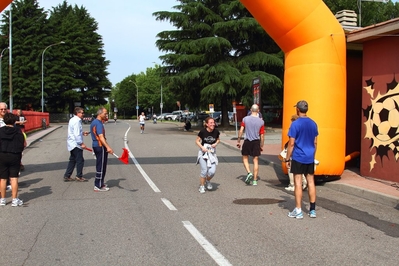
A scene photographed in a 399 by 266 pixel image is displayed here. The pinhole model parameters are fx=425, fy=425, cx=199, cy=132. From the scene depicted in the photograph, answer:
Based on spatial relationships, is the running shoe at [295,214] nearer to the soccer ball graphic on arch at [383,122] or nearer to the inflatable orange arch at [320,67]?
the inflatable orange arch at [320,67]

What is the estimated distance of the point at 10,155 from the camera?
771 centimetres

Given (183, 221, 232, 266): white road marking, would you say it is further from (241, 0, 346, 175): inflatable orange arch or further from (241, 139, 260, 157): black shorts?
(241, 0, 346, 175): inflatable orange arch

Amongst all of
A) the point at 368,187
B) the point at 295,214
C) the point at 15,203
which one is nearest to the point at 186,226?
the point at 295,214

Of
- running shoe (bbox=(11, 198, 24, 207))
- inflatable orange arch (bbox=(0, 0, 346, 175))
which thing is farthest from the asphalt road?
inflatable orange arch (bbox=(0, 0, 346, 175))

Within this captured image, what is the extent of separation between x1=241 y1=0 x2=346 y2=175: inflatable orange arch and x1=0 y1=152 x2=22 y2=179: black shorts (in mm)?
6186

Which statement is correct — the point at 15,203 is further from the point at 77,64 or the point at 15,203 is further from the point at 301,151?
the point at 77,64

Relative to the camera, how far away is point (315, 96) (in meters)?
9.87

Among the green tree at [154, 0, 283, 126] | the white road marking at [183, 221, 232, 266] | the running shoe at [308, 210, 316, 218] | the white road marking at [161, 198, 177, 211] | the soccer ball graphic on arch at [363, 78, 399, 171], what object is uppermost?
the green tree at [154, 0, 283, 126]

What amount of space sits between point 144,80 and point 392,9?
2526 inches

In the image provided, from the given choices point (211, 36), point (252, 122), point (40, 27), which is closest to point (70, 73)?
point (40, 27)

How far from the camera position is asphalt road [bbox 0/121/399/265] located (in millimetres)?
5027

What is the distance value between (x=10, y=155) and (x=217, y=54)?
2608 cm

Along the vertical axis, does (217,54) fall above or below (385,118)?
above

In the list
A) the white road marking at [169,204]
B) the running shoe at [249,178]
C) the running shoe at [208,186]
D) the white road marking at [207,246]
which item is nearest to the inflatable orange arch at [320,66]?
the running shoe at [249,178]
